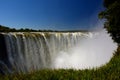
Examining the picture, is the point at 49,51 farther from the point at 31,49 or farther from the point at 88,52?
the point at 88,52

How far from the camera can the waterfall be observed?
4634 cm

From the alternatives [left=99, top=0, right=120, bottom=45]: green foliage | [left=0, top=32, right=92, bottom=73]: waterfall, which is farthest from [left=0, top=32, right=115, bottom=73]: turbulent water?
[left=99, top=0, right=120, bottom=45]: green foliage

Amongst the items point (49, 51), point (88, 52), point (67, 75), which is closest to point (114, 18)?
point (67, 75)

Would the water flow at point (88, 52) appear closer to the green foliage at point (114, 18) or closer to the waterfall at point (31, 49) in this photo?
the waterfall at point (31, 49)

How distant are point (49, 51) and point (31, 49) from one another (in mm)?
5927

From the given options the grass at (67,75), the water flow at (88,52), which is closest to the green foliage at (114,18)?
the grass at (67,75)

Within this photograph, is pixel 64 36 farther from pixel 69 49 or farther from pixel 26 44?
pixel 26 44

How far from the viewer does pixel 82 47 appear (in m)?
68.7

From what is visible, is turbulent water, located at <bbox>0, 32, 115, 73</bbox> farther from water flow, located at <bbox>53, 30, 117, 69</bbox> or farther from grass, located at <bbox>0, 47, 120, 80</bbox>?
grass, located at <bbox>0, 47, 120, 80</bbox>

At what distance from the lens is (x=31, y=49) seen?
51.0m

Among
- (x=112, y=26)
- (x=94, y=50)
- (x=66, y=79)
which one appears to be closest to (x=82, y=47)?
(x=94, y=50)

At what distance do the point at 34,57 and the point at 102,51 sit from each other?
56.4 feet

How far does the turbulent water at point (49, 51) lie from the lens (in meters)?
46.7

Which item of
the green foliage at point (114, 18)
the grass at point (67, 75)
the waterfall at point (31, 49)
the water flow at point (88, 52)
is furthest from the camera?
the water flow at point (88, 52)
